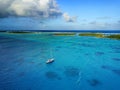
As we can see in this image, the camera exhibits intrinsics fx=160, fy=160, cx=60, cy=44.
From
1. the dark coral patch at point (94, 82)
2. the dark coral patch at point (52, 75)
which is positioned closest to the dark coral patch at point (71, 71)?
the dark coral patch at point (52, 75)

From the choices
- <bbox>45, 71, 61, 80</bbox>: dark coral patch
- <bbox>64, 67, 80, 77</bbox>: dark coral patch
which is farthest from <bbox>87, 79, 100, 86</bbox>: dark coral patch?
<bbox>45, 71, 61, 80</bbox>: dark coral patch

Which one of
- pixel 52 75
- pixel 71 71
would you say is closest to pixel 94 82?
pixel 71 71

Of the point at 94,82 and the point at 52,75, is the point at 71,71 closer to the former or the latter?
the point at 52,75

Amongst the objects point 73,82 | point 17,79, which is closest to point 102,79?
point 73,82

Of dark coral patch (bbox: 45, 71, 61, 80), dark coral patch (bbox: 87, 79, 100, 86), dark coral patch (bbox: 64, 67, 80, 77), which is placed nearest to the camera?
dark coral patch (bbox: 87, 79, 100, 86)

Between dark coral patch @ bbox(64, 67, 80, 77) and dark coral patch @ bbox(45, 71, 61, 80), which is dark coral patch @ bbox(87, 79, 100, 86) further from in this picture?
dark coral patch @ bbox(45, 71, 61, 80)

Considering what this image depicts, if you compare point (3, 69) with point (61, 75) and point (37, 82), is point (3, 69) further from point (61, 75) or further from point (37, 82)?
point (61, 75)

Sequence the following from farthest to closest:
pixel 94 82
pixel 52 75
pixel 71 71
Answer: pixel 71 71 < pixel 52 75 < pixel 94 82

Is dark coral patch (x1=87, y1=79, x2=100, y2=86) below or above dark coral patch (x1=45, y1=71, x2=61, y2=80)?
below

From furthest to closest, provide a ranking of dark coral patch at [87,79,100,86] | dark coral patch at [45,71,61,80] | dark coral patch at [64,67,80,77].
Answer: dark coral patch at [64,67,80,77]
dark coral patch at [45,71,61,80]
dark coral patch at [87,79,100,86]
